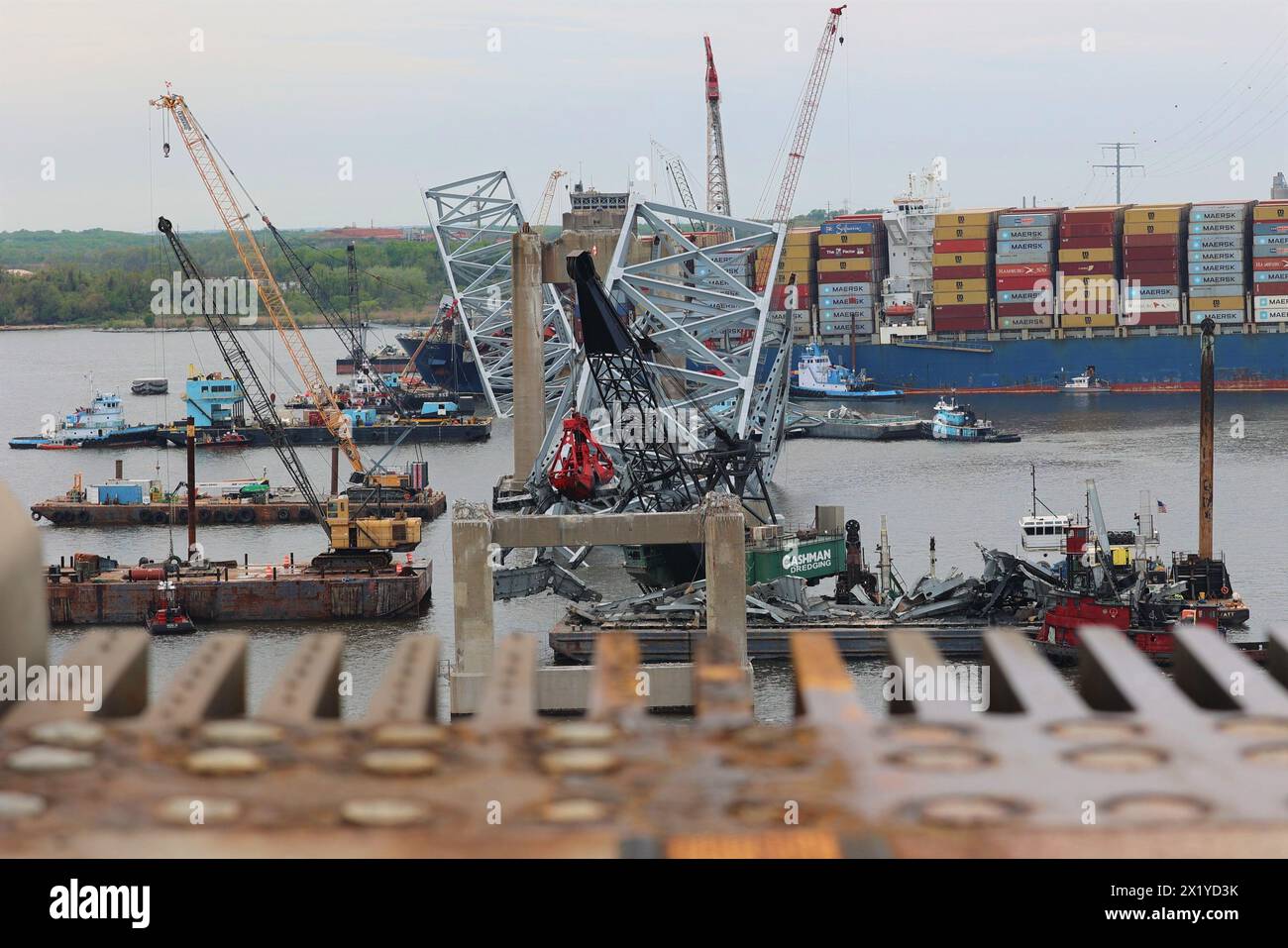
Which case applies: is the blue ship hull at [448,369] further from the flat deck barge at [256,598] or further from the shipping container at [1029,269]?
the flat deck barge at [256,598]

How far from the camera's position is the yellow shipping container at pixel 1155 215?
95.1 metres

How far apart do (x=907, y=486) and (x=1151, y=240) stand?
42.7 meters

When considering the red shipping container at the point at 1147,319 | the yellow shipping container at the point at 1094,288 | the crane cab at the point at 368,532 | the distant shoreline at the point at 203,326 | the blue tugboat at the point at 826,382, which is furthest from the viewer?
the distant shoreline at the point at 203,326

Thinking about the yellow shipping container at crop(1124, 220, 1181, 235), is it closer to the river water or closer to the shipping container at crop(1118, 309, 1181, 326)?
the shipping container at crop(1118, 309, 1181, 326)

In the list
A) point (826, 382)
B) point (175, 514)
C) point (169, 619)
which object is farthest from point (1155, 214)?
point (169, 619)

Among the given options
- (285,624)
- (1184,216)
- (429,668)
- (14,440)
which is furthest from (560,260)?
(429,668)

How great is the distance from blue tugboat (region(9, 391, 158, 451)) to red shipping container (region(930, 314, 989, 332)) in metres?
40.9

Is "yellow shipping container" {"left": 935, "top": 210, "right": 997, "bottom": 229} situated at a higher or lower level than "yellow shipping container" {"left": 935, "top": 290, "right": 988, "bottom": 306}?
higher

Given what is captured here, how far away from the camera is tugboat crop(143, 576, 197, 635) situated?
37812mm

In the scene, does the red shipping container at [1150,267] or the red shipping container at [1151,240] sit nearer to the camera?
the red shipping container at [1151,240]

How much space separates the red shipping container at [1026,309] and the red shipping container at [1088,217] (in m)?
4.22

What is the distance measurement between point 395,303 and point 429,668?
7305 inches

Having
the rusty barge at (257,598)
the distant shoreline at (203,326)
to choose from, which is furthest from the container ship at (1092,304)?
the distant shoreline at (203,326)

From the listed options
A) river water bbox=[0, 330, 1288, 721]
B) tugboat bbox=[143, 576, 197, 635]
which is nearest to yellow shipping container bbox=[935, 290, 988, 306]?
river water bbox=[0, 330, 1288, 721]
